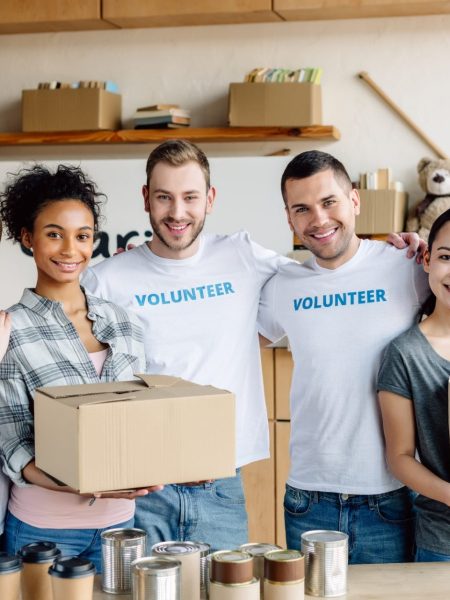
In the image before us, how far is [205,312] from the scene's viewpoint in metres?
2.07

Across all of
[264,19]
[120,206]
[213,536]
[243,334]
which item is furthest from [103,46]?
[213,536]

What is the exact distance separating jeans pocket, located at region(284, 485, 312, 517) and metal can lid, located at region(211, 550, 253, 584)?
619mm

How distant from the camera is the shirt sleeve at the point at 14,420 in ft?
5.52

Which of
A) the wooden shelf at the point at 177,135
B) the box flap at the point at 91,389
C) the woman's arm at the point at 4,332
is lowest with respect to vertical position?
the box flap at the point at 91,389

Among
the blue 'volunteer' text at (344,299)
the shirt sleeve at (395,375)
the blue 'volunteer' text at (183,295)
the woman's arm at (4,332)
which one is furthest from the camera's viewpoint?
the blue 'volunteer' text at (183,295)

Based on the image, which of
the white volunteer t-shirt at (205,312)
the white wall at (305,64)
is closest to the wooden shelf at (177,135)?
the white wall at (305,64)

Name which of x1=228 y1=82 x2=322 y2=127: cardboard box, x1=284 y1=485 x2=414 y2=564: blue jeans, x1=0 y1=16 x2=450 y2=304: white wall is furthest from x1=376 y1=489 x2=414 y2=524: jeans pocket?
x1=0 y1=16 x2=450 y2=304: white wall

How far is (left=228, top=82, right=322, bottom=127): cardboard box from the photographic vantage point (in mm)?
3891

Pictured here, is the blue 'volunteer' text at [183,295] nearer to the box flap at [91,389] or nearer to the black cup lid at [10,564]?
the box flap at [91,389]

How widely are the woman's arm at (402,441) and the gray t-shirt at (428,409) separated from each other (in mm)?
14

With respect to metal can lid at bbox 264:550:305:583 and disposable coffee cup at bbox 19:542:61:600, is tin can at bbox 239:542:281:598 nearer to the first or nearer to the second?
metal can lid at bbox 264:550:305:583

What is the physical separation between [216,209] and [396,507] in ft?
6.10

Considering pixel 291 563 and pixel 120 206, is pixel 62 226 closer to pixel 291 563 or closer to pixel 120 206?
pixel 291 563

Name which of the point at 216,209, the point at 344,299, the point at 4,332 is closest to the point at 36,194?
the point at 4,332
